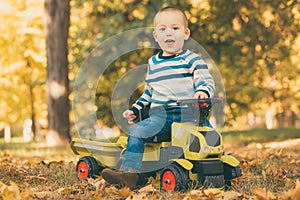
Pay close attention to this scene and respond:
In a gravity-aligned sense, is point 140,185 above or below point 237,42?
Result: below

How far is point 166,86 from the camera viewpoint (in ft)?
13.5

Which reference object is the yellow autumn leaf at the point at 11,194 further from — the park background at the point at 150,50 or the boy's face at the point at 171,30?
the park background at the point at 150,50

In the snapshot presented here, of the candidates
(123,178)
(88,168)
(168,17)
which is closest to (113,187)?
(123,178)

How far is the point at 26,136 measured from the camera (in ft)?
88.5

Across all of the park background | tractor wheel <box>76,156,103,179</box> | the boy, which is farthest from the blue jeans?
the park background

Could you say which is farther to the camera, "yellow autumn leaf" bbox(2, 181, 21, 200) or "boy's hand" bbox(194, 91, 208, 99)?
"boy's hand" bbox(194, 91, 208, 99)

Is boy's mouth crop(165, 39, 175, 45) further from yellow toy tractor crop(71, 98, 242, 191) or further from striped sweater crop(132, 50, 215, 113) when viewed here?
yellow toy tractor crop(71, 98, 242, 191)

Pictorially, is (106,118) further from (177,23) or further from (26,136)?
(26,136)

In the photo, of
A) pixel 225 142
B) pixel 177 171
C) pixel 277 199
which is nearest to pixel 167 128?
pixel 177 171

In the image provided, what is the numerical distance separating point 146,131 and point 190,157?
0.39 metres

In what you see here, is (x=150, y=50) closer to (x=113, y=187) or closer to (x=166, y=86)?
(x=166, y=86)

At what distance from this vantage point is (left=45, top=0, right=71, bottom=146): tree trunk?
9648mm

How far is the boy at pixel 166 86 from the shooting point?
12.9 feet

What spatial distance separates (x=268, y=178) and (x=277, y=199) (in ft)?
4.27
